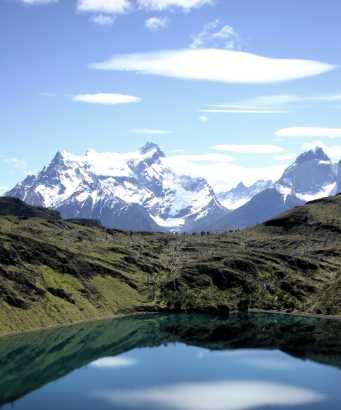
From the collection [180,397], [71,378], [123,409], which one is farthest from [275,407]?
[71,378]

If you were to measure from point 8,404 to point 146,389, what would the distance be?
39642 millimetres

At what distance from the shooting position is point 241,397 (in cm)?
17262

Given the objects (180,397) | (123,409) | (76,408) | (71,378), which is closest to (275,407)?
(180,397)

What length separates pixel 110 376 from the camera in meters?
200

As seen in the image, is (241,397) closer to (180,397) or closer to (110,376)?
(180,397)

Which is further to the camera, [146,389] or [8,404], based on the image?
[146,389]

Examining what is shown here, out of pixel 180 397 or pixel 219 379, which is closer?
pixel 180 397

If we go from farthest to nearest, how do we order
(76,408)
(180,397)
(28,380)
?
(28,380), (180,397), (76,408)

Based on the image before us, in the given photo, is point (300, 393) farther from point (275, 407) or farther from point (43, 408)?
point (43, 408)

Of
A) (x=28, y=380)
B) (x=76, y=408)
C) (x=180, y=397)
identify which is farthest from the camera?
(x=28, y=380)

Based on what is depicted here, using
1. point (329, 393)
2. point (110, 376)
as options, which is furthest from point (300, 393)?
point (110, 376)

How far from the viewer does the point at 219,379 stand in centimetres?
19700

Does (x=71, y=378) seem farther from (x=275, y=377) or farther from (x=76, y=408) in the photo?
(x=275, y=377)

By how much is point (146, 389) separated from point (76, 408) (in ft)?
95.3
